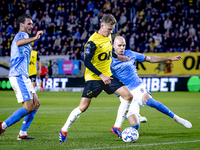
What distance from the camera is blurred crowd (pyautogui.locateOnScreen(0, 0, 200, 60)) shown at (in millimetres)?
22656

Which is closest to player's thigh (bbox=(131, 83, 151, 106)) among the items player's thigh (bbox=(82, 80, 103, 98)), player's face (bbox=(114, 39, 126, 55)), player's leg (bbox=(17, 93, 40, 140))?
player's face (bbox=(114, 39, 126, 55))

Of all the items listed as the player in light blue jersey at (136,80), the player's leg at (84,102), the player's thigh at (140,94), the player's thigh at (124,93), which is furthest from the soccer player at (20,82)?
the player's thigh at (140,94)

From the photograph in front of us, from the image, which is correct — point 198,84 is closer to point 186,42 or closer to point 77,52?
point 186,42

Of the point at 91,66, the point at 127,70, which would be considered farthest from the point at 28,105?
the point at 127,70

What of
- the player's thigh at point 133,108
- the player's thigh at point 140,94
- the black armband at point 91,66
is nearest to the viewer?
the black armband at point 91,66

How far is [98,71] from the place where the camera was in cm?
537

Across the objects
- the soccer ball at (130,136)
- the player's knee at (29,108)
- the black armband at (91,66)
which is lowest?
the soccer ball at (130,136)

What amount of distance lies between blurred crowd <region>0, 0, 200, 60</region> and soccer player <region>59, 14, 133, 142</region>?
54.4 ft

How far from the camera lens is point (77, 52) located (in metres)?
23.5

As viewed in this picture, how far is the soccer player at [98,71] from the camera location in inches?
214

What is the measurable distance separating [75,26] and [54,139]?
20969mm

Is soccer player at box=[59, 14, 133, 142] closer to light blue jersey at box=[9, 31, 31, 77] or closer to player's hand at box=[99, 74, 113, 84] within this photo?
player's hand at box=[99, 74, 113, 84]

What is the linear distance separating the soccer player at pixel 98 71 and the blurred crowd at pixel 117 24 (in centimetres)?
1659

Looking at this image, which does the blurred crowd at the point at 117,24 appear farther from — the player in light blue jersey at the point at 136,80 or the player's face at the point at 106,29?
the player's face at the point at 106,29
